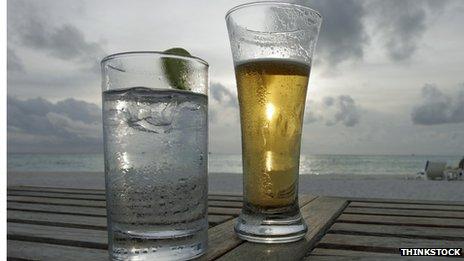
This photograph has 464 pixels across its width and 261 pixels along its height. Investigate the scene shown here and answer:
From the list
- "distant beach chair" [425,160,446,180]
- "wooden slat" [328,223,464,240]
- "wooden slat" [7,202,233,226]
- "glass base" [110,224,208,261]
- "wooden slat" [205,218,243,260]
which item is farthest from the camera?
"distant beach chair" [425,160,446,180]

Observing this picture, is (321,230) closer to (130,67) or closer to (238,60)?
(238,60)

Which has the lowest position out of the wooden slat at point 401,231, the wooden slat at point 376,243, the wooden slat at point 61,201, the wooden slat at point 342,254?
the wooden slat at point 61,201

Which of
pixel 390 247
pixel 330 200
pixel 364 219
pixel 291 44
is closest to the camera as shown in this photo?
pixel 390 247

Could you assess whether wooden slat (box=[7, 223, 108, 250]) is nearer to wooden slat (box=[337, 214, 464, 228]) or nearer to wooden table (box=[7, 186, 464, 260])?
wooden table (box=[7, 186, 464, 260])

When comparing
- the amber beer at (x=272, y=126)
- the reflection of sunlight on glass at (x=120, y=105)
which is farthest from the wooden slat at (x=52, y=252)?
the amber beer at (x=272, y=126)

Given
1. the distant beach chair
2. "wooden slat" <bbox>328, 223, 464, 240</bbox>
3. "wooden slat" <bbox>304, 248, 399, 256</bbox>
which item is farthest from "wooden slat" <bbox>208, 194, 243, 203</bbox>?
the distant beach chair

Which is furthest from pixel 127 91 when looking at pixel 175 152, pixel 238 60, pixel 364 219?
pixel 364 219

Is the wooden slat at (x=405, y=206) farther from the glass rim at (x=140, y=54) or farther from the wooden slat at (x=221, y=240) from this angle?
the glass rim at (x=140, y=54)
